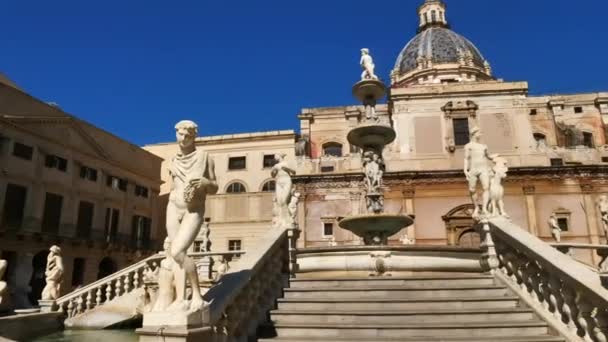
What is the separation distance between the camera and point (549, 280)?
608 centimetres

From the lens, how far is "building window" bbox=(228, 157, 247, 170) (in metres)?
37.8

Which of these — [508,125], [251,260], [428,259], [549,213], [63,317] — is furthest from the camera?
[508,125]

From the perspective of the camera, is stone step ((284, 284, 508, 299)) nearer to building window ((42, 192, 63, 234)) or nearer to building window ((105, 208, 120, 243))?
building window ((42, 192, 63, 234))

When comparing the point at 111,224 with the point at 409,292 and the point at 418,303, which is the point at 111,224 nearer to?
the point at 409,292

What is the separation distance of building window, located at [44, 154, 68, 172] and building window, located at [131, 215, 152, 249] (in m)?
7.04

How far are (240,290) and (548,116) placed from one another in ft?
107

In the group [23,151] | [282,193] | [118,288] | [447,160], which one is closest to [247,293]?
[282,193]

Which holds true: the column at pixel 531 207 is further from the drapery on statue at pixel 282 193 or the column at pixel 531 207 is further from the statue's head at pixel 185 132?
the statue's head at pixel 185 132

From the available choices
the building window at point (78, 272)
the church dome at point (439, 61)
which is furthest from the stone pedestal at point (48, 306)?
the church dome at point (439, 61)

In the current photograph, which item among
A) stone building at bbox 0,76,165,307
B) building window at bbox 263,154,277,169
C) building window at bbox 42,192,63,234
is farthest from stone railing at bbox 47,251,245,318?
building window at bbox 263,154,277,169

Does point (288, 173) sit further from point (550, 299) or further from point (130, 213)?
point (130, 213)

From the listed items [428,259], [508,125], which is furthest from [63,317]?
[508,125]

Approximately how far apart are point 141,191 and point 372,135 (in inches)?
1091

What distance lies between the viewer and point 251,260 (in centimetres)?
665
